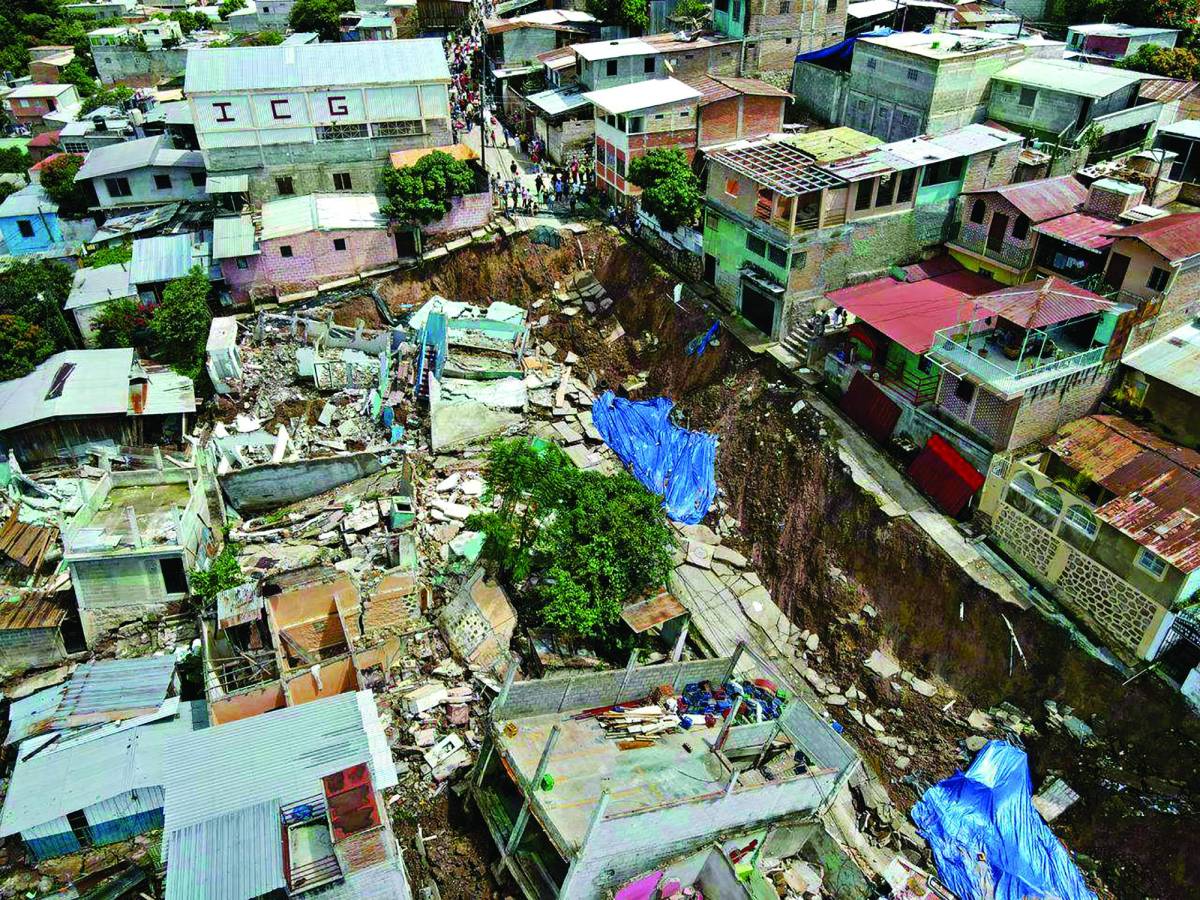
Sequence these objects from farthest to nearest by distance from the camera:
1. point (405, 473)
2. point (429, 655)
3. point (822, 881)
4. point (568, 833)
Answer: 1. point (405, 473)
2. point (429, 655)
3. point (822, 881)
4. point (568, 833)

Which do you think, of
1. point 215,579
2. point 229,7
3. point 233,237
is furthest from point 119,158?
point 229,7

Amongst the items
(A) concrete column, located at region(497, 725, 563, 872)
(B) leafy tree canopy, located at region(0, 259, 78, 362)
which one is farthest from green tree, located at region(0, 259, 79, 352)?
(A) concrete column, located at region(497, 725, 563, 872)

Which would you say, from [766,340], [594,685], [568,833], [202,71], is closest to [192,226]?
[202,71]

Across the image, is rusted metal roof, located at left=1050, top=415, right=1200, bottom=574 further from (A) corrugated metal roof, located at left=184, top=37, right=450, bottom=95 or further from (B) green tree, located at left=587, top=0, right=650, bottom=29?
(B) green tree, located at left=587, top=0, right=650, bottom=29

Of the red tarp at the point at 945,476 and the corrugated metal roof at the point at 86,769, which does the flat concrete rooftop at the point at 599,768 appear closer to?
the corrugated metal roof at the point at 86,769

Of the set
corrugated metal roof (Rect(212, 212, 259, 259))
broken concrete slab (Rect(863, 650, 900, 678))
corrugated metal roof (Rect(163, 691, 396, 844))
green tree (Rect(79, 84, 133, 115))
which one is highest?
green tree (Rect(79, 84, 133, 115))

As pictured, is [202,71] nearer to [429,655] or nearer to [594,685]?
[429,655]

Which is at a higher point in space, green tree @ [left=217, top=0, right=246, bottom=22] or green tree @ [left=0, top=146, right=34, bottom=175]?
green tree @ [left=217, top=0, right=246, bottom=22]
